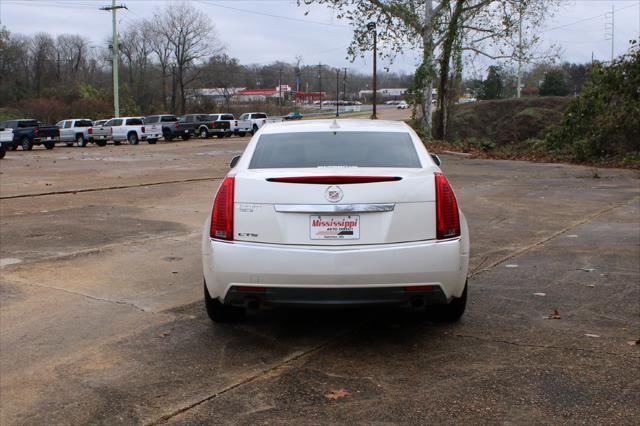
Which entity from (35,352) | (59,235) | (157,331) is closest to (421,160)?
(157,331)

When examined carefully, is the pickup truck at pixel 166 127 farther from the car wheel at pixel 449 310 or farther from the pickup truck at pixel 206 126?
the car wheel at pixel 449 310

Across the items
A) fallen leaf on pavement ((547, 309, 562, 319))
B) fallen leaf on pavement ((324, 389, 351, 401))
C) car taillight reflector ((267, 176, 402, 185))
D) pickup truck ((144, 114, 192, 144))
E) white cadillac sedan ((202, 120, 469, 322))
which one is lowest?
fallen leaf on pavement ((324, 389, 351, 401))

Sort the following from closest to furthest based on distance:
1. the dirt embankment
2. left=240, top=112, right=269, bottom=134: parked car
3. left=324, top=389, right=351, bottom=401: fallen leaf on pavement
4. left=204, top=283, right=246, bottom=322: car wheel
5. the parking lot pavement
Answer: the parking lot pavement, left=324, top=389, right=351, bottom=401: fallen leaf on pavement, left=204, top=283, right=246, bottom=322: car wheel, the dirt embankment, left=240, top=112, right=269, bottom=134: parked car

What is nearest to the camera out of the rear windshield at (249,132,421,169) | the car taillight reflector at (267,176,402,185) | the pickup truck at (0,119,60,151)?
the car taillight reflector at (267,176,402,185)

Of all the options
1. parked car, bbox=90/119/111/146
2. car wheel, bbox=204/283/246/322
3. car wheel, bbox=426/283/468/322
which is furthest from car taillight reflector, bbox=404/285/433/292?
parked car, bbox=90/119/111/146

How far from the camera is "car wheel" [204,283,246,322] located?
205 inches

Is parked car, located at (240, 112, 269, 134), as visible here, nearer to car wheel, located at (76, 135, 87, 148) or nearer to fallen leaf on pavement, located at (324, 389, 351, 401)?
car wheel, located at (76, 135, 87, 148)

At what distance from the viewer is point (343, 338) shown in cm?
513

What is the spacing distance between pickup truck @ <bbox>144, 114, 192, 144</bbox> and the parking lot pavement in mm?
36668

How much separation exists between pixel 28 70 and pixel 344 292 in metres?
101

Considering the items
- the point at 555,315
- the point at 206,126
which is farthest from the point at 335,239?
the point at 206,126

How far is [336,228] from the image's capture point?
4516mm

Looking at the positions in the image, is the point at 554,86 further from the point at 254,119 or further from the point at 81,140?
the point at 81,140

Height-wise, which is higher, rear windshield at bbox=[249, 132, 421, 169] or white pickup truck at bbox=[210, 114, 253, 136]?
white pickup truck at bbox=[210, 114, 253, 136]
